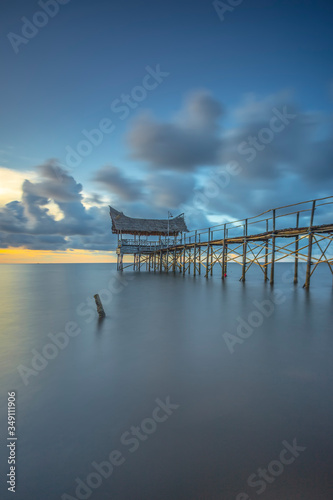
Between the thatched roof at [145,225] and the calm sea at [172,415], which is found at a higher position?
the thatched roof at [145,225]

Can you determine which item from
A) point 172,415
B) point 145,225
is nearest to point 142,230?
point 145,225

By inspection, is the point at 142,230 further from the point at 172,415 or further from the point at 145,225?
the point at 172,415

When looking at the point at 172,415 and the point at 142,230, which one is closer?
the point at 172,415

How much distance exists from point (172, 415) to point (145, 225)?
38.5m

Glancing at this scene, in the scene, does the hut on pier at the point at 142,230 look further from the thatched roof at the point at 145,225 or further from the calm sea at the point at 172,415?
the calm sea at the point at 172,415

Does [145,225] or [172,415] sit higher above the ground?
[145,225]

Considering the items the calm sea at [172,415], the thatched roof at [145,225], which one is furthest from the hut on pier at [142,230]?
the calm sea at [172,415]

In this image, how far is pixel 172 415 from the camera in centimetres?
379

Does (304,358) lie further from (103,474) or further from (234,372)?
(103,474)

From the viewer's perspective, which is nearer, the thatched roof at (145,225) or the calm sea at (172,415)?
the calm sea at (172,415)

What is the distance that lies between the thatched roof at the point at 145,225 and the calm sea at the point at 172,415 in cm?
3227

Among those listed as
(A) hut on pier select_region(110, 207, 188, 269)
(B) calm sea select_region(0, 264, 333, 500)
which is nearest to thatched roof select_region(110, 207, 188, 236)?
(A) hut on pier select_region(110, 207, 188, 269)

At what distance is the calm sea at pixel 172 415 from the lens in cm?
270

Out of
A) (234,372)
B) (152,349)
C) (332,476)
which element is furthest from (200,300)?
(332,476)
